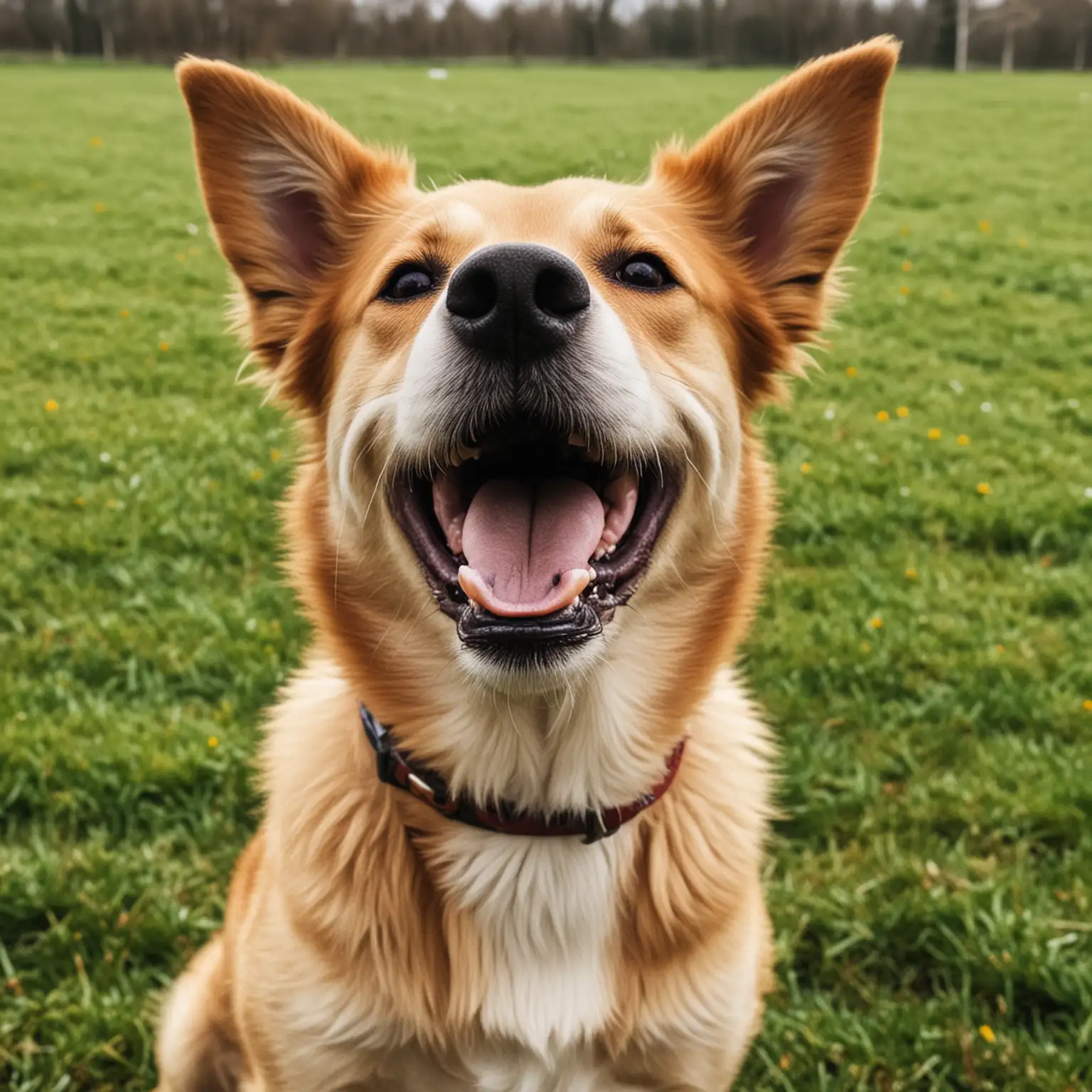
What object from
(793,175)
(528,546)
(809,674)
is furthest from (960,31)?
(528,546)

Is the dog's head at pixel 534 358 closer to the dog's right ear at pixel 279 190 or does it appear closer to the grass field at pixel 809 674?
the dog's right ear at pixel 279 190

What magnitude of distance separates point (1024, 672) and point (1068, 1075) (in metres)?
1.83

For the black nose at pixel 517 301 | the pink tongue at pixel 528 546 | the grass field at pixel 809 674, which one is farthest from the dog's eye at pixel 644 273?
the grass field at pixel 809 674

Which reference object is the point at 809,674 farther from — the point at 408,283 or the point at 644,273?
the point at 408,283

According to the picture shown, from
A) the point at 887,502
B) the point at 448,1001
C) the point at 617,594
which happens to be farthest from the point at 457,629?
the point at 887,502

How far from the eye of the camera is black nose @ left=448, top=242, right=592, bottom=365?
194 cm

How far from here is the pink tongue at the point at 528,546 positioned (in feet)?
6.86

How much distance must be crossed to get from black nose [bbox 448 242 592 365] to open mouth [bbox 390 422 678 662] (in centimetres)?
21

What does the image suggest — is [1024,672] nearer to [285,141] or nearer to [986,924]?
[986,924]

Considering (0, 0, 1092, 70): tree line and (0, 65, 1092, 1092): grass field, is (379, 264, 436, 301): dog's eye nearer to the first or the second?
(0, 65, 1092, 1092): grass field

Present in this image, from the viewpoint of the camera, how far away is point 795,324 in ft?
9.10

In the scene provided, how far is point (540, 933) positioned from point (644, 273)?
151cm

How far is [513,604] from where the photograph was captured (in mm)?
2115

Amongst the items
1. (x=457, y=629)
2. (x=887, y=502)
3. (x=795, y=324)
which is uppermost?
(x=795, y=324)
